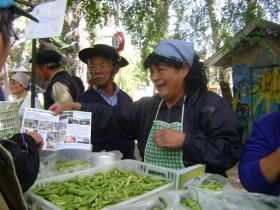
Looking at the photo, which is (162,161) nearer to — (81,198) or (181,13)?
(81,198)

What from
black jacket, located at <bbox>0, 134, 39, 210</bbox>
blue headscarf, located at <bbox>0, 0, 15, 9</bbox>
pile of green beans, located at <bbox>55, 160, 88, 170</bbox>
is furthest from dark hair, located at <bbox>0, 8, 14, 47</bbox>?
pile of green beans, located at <bbox>55, 160, 88, 170</bbox>

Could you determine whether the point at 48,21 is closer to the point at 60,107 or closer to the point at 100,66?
the point at 60,107

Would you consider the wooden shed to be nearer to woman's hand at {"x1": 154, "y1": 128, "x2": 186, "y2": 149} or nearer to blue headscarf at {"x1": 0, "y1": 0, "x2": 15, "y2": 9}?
woman's hand at {"x1": 154, "y1": 128, "x2": 186, "y2": 149}

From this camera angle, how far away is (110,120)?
2945 mm

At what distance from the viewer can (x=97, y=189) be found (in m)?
1.96

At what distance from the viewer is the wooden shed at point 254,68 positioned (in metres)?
7.88

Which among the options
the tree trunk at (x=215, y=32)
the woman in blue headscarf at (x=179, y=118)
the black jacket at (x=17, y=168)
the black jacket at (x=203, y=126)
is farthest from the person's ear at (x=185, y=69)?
the tree trunk at (x=215, y=32)

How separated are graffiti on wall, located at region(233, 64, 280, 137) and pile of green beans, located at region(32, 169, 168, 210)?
724 centimetres

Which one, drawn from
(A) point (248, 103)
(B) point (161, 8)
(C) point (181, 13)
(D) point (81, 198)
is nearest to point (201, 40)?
(C) point (181, 13)

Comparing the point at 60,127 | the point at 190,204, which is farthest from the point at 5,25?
the point at 60,127

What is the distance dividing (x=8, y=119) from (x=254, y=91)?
893 centimetres

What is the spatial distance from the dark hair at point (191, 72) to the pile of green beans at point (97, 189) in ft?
2.72

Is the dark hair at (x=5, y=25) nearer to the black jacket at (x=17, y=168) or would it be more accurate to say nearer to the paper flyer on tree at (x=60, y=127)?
the black jacket at (x=17, y=168)

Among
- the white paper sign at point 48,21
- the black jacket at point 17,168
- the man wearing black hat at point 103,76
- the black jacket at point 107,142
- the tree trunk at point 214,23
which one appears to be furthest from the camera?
the tree trunk at point 214,23
